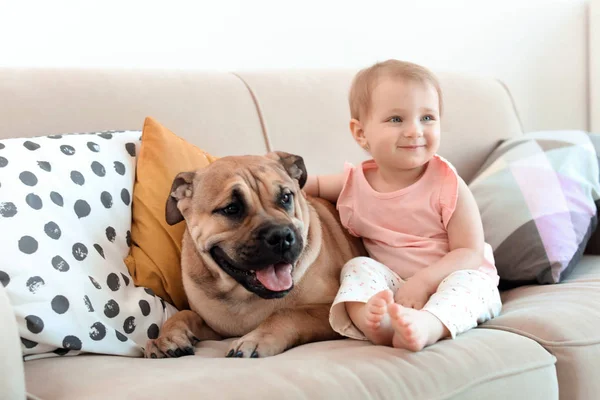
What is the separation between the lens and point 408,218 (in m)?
1.66

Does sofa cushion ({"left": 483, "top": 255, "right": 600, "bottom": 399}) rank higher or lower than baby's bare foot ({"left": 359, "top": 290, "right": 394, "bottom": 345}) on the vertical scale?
lower

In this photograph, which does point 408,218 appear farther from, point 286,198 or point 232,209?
point 232,209

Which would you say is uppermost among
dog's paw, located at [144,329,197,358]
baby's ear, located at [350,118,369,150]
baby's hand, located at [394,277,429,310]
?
baby's ear, located at [350,118,369,150]

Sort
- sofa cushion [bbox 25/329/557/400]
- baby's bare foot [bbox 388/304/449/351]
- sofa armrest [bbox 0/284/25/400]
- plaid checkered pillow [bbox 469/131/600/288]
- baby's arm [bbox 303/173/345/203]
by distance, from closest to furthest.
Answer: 1. sofa armrest [bbox 0/284/25/400]
2. sofa cushion [bbox 25/329/557/400]
3. baby's bare foot [bbox 388/304/449/351]
4. plaid checkered pillow [bbox 469/131/600/288]
5. baby's arm [bbox 303/173/345/203]

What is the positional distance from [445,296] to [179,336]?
0.58m

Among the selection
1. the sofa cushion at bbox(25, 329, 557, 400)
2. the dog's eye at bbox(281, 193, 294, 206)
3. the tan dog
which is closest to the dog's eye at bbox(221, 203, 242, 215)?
the tan dog

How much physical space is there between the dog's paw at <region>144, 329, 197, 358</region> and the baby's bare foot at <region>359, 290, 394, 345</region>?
1.28 feet

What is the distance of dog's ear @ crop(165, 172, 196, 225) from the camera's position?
1573mm

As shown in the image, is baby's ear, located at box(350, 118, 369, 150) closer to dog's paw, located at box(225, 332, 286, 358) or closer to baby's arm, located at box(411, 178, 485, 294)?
baby's arm, located at box(411, 178, 485, 294)

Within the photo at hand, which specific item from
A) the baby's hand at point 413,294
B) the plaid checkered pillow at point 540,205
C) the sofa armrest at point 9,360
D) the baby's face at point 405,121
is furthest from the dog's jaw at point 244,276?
the plaid checkered pillow at point 540,205

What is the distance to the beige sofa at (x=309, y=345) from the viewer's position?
105cm

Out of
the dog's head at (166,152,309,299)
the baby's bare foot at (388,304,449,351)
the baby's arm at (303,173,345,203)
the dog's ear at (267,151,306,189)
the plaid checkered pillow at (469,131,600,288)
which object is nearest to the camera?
the baby's bare foot at (388,304,449,351)

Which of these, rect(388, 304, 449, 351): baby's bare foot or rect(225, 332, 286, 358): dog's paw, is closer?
rect(388, 304, 449, 351): baby's bare foot

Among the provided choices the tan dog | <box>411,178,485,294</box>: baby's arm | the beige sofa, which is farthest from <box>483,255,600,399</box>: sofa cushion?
the tan dog
